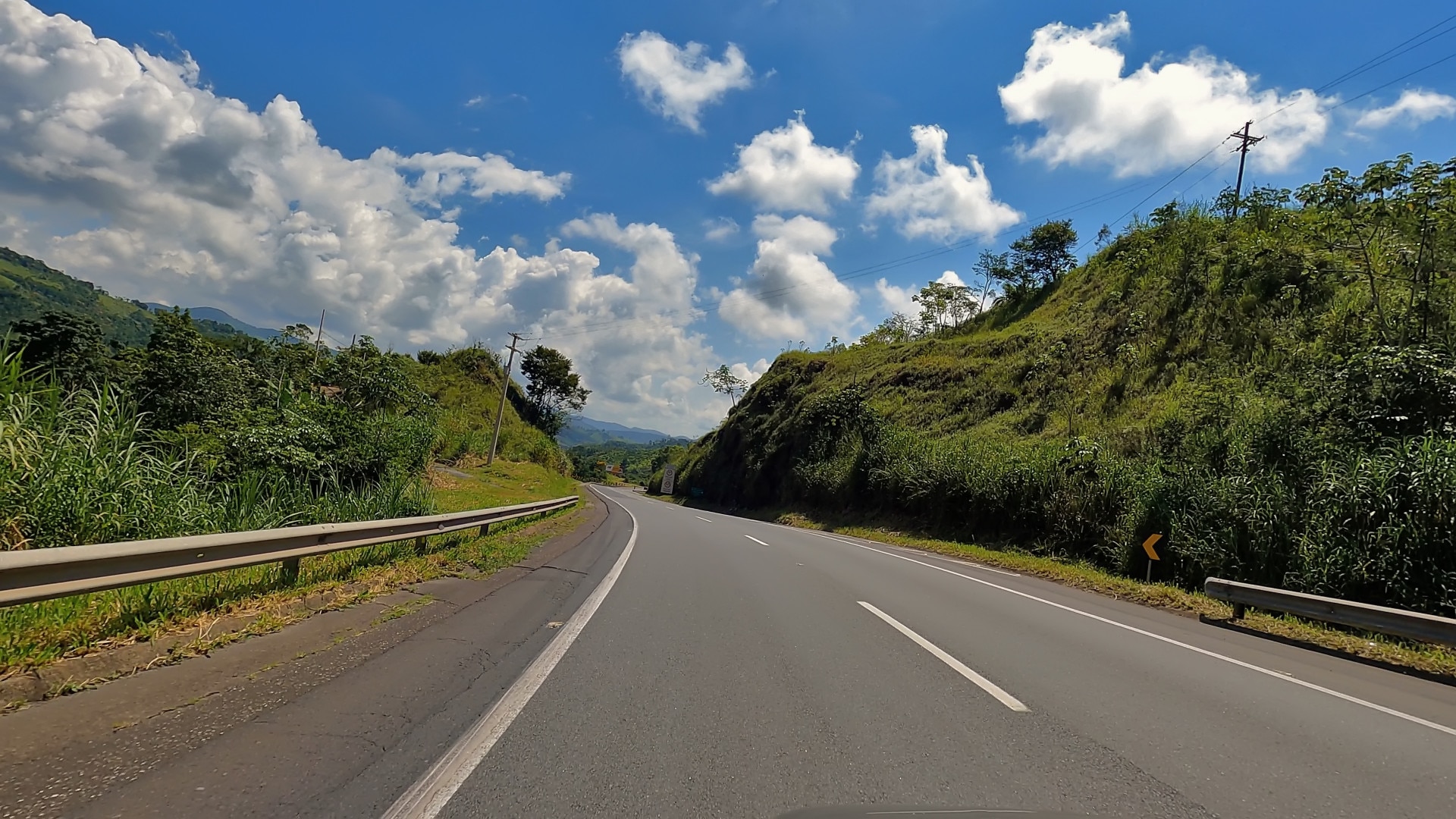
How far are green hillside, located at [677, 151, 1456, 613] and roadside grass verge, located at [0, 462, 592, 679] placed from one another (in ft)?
40.3

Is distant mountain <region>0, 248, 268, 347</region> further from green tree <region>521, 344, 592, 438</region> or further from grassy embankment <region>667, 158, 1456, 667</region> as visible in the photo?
grassy embankment <region>667, 158, 1456, 667</region>

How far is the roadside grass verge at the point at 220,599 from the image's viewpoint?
4371mm

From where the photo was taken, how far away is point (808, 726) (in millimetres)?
4070

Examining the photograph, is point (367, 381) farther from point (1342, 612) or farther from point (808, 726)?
point (1342, 612)

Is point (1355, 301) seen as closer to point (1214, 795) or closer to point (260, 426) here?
point (1214, 795)

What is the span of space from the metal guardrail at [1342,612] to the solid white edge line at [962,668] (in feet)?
16.9

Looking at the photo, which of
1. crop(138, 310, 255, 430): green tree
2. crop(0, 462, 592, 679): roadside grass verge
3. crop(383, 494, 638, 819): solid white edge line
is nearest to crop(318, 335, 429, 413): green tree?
crop(138, 310, 255, 430): green tree

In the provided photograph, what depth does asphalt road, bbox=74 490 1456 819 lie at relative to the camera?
3.09 m

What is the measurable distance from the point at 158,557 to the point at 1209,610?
486 inches

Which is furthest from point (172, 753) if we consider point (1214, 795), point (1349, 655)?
point (1349, 655)

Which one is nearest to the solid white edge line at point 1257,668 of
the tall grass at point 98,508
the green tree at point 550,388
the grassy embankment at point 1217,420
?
the grassy embankment at point 1217,420

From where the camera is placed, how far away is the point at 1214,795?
3412 mm

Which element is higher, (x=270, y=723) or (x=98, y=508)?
(x=98, y=508)

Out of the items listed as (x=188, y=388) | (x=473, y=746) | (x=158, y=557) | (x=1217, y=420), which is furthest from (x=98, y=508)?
(x=1217, y=420)
